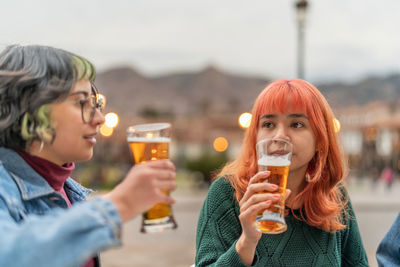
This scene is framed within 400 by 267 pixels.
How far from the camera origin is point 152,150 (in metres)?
1.24

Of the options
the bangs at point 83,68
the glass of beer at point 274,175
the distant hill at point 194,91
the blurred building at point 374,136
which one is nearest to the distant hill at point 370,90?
the distant hill at point 194,91

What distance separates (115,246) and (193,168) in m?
19.8

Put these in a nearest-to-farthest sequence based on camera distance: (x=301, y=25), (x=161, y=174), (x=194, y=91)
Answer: (x=161, y=174) → (x=301, y=25) → (x=194, y=91)

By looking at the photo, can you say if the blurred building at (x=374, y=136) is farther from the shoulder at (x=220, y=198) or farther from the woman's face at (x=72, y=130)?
the woman's face at (x=72, y=130)

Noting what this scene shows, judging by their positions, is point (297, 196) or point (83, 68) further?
point (297, 196)

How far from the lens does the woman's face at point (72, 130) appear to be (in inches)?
49.1

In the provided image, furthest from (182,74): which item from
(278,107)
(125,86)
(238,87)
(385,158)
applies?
(278,107)

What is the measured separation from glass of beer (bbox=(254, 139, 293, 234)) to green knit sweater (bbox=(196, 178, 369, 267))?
0.31 metres

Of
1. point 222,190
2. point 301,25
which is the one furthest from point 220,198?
point 301,25

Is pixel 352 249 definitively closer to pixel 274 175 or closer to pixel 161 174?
pixel 274 175

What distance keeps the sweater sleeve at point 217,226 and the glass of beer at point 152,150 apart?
564mm

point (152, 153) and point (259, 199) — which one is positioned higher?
point (152, 153)

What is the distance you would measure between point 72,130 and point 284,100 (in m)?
0.96

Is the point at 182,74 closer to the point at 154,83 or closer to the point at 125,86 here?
the point at 154,83
